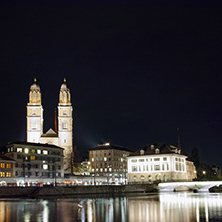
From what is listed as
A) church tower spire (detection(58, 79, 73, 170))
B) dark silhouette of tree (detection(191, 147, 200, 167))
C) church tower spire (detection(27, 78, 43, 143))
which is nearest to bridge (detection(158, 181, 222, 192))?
church tower spire (detection(58, 79, 73, 170))

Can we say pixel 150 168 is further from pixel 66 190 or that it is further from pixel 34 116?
pixel 34 116

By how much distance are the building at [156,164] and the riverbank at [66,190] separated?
15.7 metres

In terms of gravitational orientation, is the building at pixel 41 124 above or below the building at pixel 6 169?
above

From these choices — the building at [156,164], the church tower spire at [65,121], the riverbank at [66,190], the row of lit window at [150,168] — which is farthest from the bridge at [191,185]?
the church tower spire at [65,121]

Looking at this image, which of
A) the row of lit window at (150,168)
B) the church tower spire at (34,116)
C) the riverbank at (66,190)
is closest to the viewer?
the riverbank at (66,190)

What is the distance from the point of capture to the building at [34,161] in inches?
3978

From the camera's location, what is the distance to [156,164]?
11519cm

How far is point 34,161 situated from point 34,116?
142 feet

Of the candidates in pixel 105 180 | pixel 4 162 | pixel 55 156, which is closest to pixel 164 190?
pixel 105 180

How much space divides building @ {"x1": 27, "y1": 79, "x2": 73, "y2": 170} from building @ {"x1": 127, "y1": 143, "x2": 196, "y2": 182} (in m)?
33.1

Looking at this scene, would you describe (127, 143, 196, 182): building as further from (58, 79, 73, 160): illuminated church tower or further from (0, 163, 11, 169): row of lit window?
(0, 163, 11, 169): row of lit window

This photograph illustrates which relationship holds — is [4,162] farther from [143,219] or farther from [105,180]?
[143,219]

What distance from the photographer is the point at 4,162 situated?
9531 cm

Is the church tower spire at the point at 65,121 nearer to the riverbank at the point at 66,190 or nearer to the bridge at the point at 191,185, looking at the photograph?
the bridge at the point at 191,185
